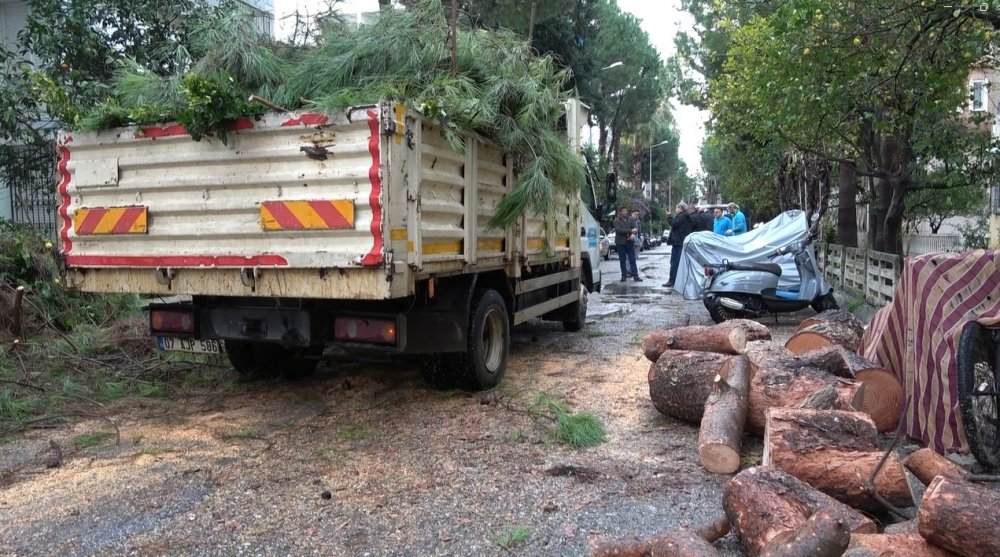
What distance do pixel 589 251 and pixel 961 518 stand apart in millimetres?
7871

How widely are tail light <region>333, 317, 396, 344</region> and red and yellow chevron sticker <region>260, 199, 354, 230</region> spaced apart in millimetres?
783

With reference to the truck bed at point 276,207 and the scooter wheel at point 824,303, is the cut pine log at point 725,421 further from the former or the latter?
the scooter wheel at point 824,303

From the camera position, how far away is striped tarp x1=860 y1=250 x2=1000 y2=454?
4234 mm

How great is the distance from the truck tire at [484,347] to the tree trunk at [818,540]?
3.36m

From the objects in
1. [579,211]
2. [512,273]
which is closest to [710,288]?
[579,211]

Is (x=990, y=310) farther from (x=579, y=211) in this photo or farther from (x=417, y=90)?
(x=579, y=211)

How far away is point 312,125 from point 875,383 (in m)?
4.14

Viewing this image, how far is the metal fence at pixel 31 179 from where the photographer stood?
10180 millimetres

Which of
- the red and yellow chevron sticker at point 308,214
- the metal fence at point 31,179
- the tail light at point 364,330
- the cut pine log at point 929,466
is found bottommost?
the cut pine log at point 929,466

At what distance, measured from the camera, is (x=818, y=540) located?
2648mm

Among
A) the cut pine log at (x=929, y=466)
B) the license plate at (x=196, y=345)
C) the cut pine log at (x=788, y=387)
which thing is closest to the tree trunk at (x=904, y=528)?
the cut pine log at (x=929, y=466)

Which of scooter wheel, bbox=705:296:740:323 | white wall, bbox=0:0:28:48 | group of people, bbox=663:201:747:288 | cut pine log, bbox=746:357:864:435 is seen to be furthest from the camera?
group of people, bbox=663:201:747:288

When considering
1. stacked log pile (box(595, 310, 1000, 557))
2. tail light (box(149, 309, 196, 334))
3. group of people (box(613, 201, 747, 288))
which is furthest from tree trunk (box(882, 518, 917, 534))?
group of people (box(613, 201, 747, 288))

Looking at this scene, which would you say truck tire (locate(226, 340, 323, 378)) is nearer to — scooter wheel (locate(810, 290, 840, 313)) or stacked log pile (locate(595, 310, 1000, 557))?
stacked log pile (locate(595, 310, 1000, 557))
